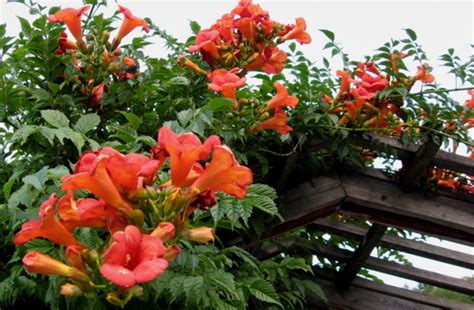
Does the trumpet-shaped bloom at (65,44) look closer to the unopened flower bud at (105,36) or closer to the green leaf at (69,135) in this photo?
the unopened flower bud at (105,36)

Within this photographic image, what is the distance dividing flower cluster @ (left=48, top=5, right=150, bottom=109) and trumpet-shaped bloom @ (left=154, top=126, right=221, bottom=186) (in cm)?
117

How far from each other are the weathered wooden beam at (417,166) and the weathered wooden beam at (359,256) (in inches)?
16.3

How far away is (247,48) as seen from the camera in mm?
2748

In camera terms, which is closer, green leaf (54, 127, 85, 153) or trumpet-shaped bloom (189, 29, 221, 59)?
green leaf (54, 127, 85, 153)

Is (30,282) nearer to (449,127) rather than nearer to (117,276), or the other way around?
(117,276)

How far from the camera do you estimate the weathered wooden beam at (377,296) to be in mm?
3869

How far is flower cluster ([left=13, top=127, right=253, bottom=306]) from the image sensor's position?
1.45 meters

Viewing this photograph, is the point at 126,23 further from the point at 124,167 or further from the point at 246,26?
the point at 124,167

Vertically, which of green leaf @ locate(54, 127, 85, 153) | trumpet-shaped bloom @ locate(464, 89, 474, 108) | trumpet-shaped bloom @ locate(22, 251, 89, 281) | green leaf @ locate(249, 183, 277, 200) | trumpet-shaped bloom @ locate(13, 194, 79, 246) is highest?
trumpet-shaped bloom @ locate(464, 89, 474, 108)

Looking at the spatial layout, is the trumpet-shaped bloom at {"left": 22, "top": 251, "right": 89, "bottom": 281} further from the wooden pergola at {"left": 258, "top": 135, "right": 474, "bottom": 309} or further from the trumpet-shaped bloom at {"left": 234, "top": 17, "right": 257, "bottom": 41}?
the wooden pergola at {"left": 258, "top": 135, "right": 474, "bottom": 309}

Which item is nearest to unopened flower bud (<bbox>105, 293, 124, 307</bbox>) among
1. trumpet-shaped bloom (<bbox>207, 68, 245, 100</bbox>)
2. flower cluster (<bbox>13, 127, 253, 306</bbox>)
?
flower cluster (<bbox>13, 127, 253, 306</bbox>)

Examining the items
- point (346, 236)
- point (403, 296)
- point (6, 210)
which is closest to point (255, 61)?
point (6, 210)

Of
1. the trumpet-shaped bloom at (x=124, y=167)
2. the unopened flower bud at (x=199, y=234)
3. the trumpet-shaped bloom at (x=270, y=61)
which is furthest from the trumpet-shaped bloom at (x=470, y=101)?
the trumpet-shaped bloom at (x=124, y=167)

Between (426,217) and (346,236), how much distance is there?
2.38 feet
